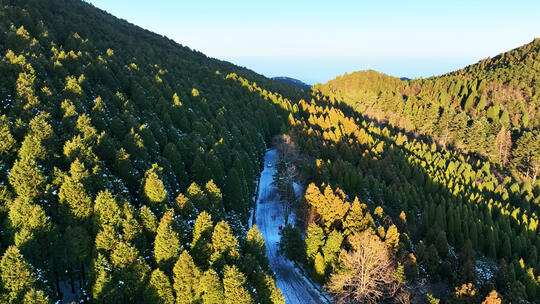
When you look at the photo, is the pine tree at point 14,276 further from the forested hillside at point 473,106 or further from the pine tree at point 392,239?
the forested hillside at point 473,106

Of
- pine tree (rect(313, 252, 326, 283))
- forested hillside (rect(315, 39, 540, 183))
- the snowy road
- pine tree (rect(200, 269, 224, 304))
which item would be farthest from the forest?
forested hillside (rect(315, 39, 540, 183))

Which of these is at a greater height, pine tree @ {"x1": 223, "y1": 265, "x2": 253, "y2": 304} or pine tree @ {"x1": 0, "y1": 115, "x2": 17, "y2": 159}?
pine tree @ {"x1": 0, "y1": 115, "x2": 17, "y2": 159}

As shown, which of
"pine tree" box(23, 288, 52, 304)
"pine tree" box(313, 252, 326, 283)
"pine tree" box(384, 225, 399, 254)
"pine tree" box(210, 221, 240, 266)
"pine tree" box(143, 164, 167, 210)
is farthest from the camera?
"pine tree" box(384, 225, 399, 254)

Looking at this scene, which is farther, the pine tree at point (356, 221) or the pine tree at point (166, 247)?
the pine tree at point (356, 221)

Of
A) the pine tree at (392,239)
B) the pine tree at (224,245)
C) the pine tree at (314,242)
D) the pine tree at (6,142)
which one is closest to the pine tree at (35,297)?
the pine tree at (224,245)

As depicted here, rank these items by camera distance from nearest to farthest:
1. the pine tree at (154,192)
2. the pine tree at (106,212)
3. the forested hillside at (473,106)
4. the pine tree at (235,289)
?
the pine tree at (235,289)
the pine tree at (106,212)
the pine tree at (154,192)
the forested hillside at (473,106)

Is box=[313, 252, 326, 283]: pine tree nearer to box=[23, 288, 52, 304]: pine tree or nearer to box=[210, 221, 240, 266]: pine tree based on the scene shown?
box=[210, 221, 240, 266]: pine tree
